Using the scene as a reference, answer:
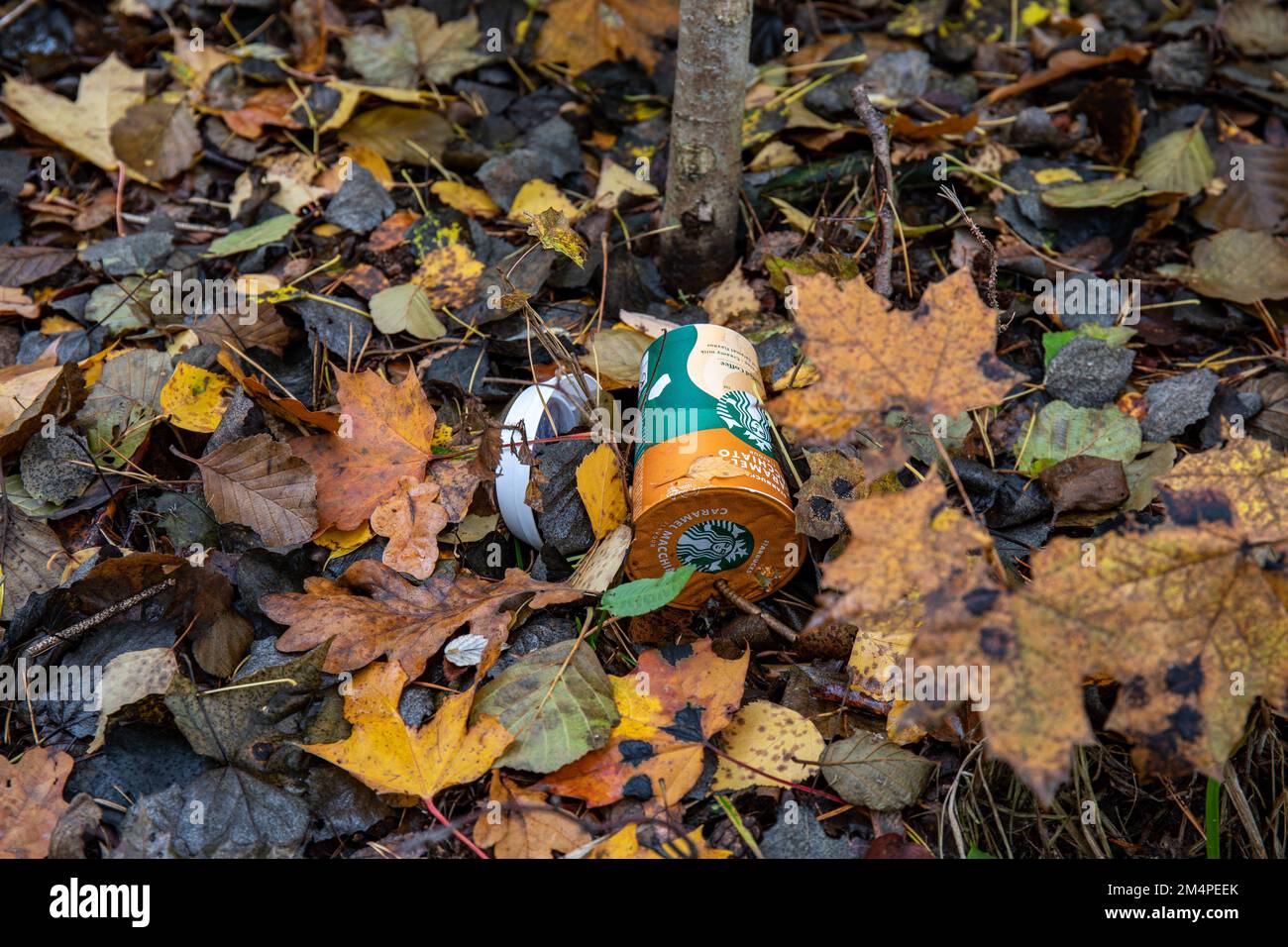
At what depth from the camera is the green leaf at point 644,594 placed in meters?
1.66

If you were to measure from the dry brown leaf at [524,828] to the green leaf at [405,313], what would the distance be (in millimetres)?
1146

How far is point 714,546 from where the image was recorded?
186cm

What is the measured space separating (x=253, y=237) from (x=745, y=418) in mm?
1461

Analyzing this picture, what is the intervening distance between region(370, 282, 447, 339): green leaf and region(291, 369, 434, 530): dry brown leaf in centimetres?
27

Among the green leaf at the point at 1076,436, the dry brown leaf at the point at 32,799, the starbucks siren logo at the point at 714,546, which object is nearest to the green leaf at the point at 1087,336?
the green leaf at the point at 1076,436

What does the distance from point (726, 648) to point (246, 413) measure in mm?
1146

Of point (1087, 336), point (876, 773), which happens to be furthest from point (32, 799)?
point (1087, 336)

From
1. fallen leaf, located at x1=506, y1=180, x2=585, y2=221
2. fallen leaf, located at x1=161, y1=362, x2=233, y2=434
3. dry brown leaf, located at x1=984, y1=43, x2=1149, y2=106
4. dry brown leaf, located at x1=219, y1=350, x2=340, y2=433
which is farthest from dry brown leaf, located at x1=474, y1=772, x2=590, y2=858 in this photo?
dry brown leaf, located at x1=984, y1=43, x2=1149, y2=106

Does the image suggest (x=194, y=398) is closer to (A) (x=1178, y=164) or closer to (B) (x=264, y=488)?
(B) (x=264, y=488)

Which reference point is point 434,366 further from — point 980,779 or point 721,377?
point 980,779

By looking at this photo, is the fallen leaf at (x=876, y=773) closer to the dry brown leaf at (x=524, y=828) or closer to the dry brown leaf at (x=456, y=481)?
the dry brown leaf at (x=524, y=828)

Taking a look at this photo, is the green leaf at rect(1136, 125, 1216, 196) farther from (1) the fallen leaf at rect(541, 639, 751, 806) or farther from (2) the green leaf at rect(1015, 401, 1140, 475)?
Result: (1) the fallen leaf at rect(541, 639, 751, 806)

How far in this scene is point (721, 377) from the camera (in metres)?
1.96

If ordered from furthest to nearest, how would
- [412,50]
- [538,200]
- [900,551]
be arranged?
[412,50] < [538,200] < [900,551]
